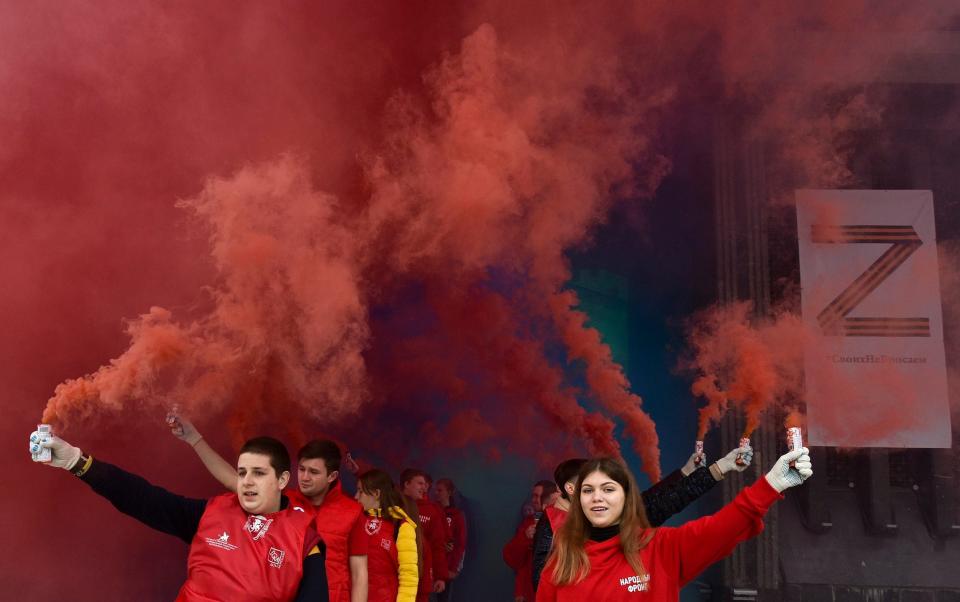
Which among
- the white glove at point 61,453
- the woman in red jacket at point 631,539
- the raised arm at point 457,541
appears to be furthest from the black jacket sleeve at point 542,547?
the raised arm at point 457,541

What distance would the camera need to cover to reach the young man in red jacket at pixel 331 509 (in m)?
3.62

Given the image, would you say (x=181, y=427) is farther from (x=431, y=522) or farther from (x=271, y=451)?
(x=431, y=522)

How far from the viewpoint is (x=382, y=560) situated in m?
4.30

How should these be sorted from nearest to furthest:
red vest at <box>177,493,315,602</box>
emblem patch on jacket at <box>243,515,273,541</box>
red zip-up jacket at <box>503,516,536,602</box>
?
red vest at <box>177,493,315,602</box> < emblem patch on jacket at <box>243,515,273,541</box> < red zip-up jacket at <box>503,516,536,602</box>

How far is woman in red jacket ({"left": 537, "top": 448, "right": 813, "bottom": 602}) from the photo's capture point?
97.6 inches

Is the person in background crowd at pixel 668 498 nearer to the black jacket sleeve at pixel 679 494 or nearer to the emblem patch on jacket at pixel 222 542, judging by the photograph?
the black jacket sleeve at pixel 679 494

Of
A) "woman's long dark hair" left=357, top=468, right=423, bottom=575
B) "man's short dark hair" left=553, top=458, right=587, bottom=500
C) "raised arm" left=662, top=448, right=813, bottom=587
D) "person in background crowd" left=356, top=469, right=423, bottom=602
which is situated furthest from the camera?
"woman's long dark hair" left=357, top=468, right=423, bottom=575

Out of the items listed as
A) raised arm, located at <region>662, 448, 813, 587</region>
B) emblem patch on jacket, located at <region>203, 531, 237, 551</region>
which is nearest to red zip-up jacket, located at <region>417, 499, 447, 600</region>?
emblem patch on jacket, located at <region>203, 531, 237, 551</region>

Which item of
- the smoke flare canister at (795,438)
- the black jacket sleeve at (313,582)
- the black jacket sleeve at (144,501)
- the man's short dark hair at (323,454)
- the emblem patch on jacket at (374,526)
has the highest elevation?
the man's short dark hair at (323,454)

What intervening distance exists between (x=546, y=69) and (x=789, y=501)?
4674mm

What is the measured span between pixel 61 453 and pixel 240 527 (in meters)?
0.70

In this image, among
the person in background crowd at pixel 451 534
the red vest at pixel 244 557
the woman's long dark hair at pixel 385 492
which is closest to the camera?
the red vest at pixel 244 557

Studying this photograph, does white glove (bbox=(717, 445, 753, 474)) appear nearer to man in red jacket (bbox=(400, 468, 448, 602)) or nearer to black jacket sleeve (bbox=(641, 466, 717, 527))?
black jacket sleeve (bbox=(641, 466, 717, 527))

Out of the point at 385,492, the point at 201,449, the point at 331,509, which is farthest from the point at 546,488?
the point at 201,449
